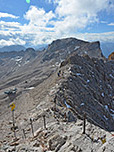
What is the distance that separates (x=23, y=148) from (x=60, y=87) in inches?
829

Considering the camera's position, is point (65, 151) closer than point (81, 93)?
Yes

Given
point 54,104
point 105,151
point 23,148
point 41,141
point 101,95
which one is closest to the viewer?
point 105,151

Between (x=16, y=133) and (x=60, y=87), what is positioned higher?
(x=60, y=87)

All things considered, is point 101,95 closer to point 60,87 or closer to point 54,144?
point 60,87

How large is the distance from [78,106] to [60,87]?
23.2 ft

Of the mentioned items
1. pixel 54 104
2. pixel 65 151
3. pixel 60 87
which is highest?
pixel 60 87

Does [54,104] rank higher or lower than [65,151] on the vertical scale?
higher

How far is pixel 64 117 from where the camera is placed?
21.8 m

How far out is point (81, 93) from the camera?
116 feet

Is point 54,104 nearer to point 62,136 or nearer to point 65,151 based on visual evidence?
point 62,136

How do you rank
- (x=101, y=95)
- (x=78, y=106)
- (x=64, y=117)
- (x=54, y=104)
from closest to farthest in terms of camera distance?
1. (x=64, y=117)
2. (x=54, y=104)
3. (x=78, y=106)
4. (x=101, y=95)

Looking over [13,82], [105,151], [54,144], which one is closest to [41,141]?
[54,144]

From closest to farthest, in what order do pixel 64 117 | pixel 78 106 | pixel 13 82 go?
pixel 64 117
pixel 78 106
pixel 13 82

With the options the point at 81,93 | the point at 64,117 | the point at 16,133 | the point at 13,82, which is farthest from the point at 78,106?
the point at 13,82
